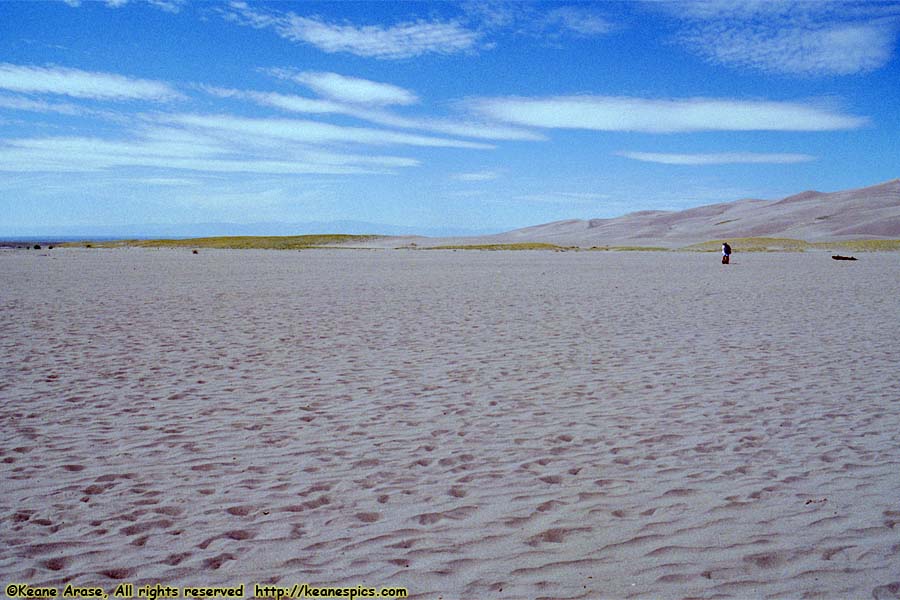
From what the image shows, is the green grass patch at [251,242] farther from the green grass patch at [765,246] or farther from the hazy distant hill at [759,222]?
the green grass patch at [765,246]

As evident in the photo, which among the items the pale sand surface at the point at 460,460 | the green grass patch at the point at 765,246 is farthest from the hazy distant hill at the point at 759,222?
the pale sand surface at the point at 460,460

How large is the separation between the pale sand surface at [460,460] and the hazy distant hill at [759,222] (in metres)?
81.0

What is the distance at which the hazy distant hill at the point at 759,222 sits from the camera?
309 ft

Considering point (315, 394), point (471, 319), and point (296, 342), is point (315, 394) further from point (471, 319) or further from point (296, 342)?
point (471, 319)

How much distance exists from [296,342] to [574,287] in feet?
44.5

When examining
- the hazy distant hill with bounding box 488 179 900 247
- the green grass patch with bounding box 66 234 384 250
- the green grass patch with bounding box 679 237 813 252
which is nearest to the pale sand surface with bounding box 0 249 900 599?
the green grass patch with bounding box 679 237 813 252

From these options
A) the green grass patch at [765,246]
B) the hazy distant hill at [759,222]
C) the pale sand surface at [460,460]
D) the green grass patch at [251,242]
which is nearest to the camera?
the pale sand surface at [460,460]

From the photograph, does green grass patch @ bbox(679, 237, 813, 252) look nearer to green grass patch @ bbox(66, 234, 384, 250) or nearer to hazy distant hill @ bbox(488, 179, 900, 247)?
hazy distant hill @ bbox(488, 179, 900, 247)

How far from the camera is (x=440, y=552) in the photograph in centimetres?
436

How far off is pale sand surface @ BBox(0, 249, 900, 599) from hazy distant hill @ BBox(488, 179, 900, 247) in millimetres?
80982

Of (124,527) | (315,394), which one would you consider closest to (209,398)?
(315,394)

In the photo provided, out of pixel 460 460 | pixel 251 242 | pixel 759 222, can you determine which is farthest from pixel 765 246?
pixel 460 460

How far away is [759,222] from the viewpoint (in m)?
119

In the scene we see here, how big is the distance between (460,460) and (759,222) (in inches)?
4945
